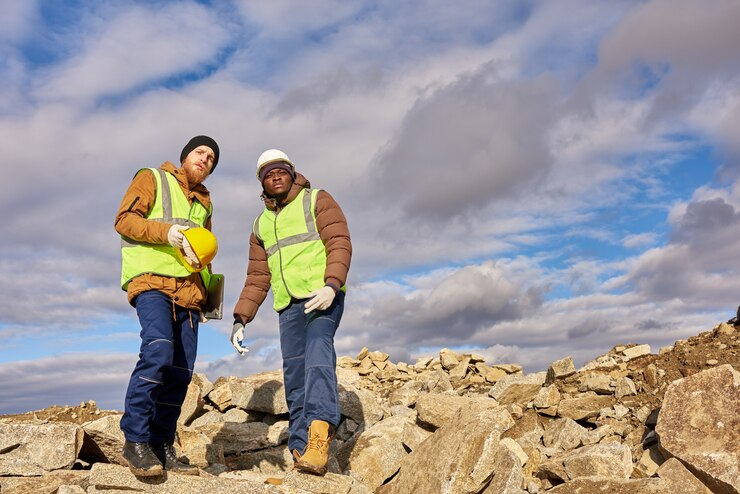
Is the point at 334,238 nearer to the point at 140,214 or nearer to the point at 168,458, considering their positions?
the point at 140,214

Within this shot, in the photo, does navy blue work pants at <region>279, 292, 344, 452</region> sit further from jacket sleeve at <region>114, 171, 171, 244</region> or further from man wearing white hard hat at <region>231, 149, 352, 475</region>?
jacket sleeve at <region>114, 171, 171, 244</region>

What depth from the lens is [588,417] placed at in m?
9.83

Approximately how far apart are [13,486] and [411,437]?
172 inches

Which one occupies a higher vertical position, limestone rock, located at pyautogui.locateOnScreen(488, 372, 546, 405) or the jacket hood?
the jacket hood

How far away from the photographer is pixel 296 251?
6.68 meters

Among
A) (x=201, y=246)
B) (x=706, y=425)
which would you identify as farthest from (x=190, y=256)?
(x=706, y=425)

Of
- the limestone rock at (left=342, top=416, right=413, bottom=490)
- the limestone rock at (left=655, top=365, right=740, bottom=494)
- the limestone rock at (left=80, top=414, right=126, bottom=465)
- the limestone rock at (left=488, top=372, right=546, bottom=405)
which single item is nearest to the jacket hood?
→ the limestone rock at (left=80, top=414, right=126, bottom=465)

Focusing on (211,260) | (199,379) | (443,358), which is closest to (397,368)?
(443,358)

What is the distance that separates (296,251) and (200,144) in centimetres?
137

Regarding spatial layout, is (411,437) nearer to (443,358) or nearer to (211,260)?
(211,260)

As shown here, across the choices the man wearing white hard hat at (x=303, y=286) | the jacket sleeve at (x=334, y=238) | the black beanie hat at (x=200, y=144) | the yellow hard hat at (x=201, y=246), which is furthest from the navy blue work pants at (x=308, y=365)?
the black beanie hat at (x=200, y=144)

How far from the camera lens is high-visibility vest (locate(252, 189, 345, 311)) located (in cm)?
661

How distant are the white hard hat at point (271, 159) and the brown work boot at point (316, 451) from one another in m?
2.43

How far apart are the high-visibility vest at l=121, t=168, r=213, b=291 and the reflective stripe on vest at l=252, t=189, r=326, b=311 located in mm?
698
